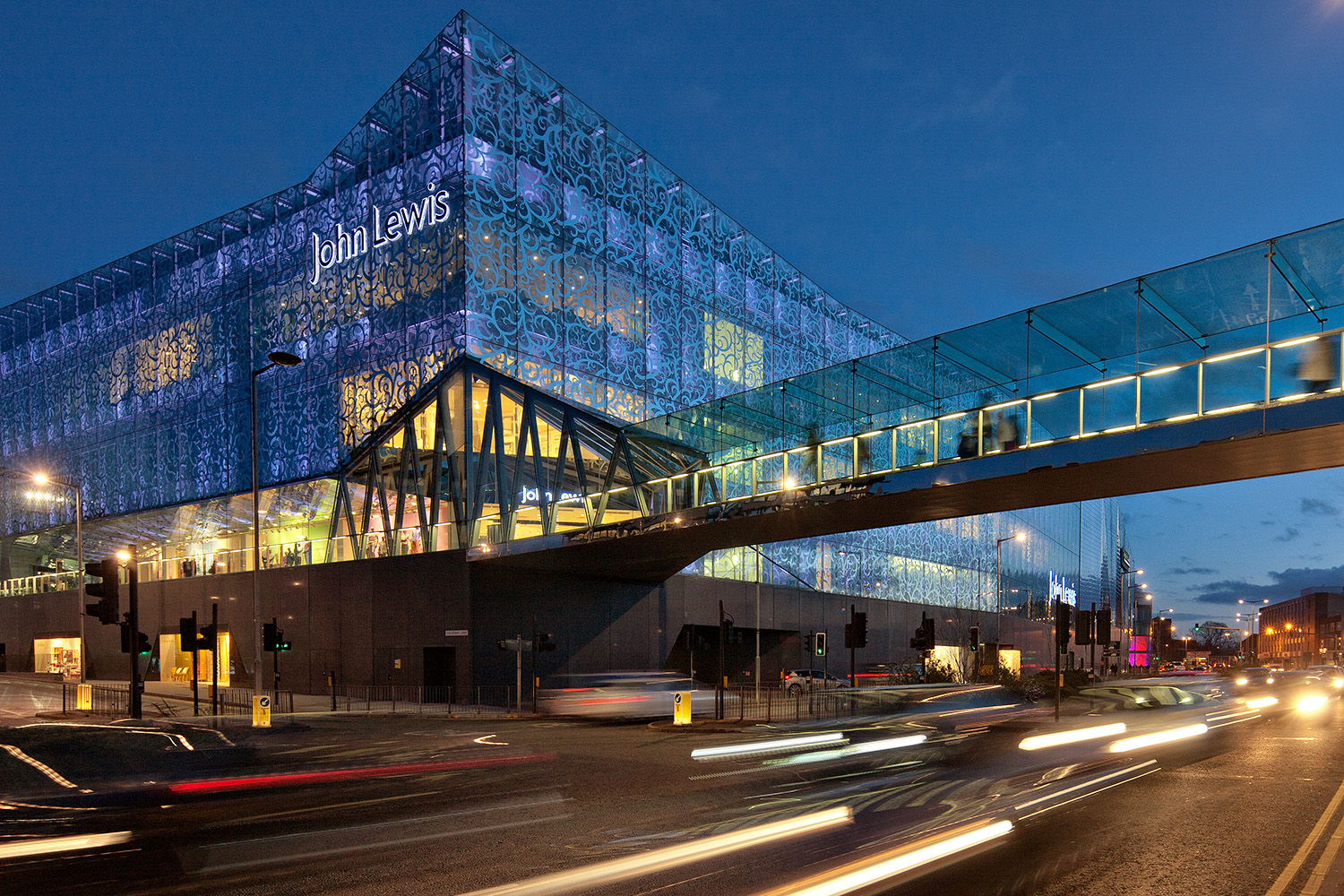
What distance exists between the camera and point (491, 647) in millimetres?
34875

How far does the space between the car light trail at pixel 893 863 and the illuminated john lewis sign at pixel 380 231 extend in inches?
1441

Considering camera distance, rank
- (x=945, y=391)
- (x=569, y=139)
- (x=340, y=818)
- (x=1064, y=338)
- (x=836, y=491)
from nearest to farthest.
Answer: (x=340, y=818) < (x=1064, y=338) < (x=836, y=491) < (x=945, y=391) < (x=569, y=139)

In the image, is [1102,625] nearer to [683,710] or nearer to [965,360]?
[965,360]

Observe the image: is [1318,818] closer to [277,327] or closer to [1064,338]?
[1064,338]

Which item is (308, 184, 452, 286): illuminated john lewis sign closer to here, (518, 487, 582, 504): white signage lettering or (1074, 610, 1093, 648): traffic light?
(518, 487, 582, 504): white signage lettering

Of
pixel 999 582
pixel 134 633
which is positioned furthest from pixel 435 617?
pixel 999 582

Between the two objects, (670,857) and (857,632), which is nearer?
(670,857)

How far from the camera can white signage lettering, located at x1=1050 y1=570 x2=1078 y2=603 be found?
93438 mm

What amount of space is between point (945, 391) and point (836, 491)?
193 inches

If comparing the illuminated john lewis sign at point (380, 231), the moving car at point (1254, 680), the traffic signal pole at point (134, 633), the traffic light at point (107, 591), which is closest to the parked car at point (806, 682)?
the traffic signal pole at point (134, 633)

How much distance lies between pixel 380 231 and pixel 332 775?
111 ft

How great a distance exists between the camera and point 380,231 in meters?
43.9

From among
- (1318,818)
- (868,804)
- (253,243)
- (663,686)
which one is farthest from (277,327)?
(1318,818)

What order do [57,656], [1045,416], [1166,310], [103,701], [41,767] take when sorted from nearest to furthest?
[41,767] < [1045,416] < [1166,310] < [103,701] < [57,656]
